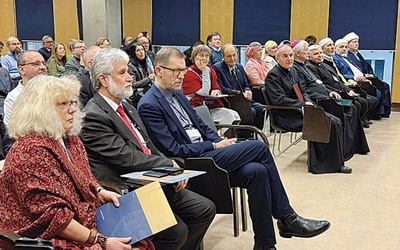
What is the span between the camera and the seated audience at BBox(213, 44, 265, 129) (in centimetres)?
528

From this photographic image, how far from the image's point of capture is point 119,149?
2.27 m

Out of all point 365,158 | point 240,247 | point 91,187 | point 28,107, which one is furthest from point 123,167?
point 365,158

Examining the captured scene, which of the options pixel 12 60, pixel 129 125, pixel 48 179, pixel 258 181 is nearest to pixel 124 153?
pixel 129 125

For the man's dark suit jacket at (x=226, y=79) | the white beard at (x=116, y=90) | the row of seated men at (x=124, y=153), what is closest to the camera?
the row of seated men at (x=124, y=153)

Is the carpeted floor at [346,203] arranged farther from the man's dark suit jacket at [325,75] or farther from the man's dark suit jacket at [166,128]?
the man's dark suit jacket at [325,75]

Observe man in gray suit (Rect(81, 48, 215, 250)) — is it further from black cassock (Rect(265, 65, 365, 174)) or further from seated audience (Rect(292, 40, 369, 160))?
seated audience (Rect(292, 40, 369, 160))

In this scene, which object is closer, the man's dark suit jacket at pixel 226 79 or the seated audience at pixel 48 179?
the seated audience at pixel 48 179

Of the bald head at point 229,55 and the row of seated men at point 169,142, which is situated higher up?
the bald head at point 229,55

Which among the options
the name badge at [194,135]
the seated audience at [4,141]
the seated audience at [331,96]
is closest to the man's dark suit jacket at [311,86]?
the seated audience at [331,96]

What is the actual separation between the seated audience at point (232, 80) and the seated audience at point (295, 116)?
23.1 inches

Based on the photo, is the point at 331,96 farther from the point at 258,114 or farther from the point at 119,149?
the point at 119,149

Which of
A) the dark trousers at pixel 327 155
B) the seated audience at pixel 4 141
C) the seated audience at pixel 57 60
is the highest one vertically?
the seated audience at pixel 57 60

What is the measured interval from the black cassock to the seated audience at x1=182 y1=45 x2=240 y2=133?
1.48 feet

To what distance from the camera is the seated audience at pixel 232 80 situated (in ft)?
17.3
